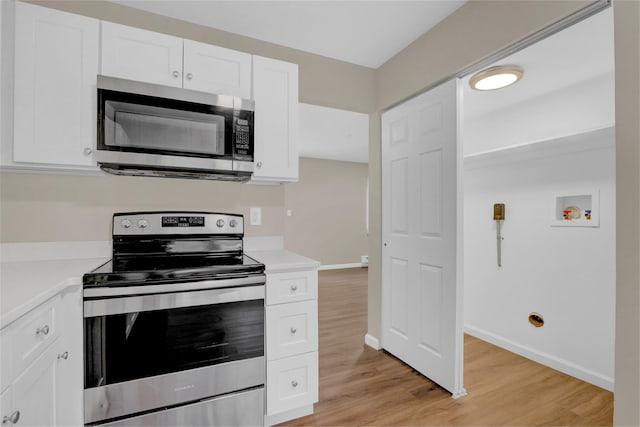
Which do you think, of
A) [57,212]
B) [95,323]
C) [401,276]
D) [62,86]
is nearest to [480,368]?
[401,276]

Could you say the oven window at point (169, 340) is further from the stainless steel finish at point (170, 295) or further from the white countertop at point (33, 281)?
the white countertop at point (33, 281)

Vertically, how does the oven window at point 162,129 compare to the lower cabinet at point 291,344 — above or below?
above

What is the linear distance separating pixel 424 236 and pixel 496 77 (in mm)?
1300

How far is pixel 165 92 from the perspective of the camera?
65.5 inches

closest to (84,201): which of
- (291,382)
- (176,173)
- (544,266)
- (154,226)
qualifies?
(154,226)

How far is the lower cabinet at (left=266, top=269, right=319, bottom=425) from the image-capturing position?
1.67m

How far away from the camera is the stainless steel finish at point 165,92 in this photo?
5.12 feet

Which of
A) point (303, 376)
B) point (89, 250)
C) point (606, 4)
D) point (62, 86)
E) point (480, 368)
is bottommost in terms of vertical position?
point (480, 368)

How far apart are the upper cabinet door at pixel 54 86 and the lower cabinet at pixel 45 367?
77 cm

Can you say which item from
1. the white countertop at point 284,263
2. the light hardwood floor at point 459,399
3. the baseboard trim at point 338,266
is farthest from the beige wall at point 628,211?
the baseboard trim at point 338,266

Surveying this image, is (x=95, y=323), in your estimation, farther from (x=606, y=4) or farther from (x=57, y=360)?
(x=606, y=4)

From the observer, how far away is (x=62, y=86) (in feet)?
5.02

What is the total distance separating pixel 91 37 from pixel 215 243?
4.26 ft

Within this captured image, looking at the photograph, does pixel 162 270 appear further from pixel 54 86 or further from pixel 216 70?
pixel 216 70
